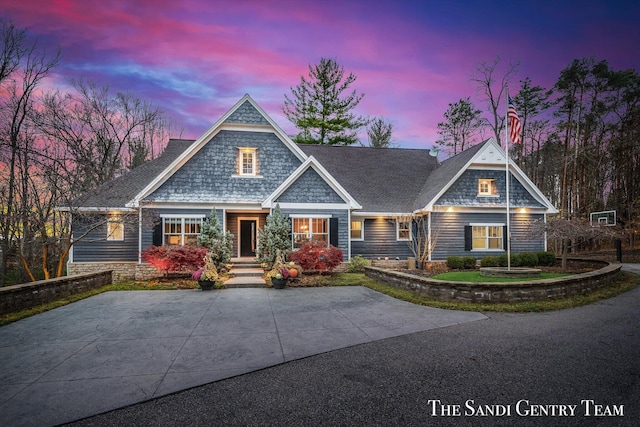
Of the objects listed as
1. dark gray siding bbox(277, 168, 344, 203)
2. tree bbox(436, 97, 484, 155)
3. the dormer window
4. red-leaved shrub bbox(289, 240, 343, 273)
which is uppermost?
tree bbox(436, 97, 484, 155)

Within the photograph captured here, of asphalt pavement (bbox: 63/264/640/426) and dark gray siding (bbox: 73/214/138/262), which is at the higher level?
dark gray siding (bbox: 73/214/138/262)

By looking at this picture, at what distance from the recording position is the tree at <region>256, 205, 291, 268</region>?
13438 millimetres

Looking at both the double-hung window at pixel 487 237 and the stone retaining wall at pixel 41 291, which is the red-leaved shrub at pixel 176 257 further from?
the double-hung window at pixel 487 237

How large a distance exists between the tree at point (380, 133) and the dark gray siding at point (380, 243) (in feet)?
64.7

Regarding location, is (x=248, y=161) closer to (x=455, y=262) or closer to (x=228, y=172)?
(x=228, y=172)

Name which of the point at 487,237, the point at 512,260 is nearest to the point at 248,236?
the point at 487,237

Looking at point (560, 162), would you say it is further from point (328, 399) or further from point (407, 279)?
point (328, 399)

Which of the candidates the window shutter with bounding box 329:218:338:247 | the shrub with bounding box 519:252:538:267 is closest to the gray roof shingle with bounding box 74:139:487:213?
the window shutter with bounding box 329:218:338:247

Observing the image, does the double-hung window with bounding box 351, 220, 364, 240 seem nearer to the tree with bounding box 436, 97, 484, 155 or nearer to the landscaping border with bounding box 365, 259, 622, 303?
the landscaping border with bounding box 365, 259, 622, 303

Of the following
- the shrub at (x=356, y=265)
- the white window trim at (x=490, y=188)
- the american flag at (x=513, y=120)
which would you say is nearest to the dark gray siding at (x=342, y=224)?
the shrub at (x=356, y=265)

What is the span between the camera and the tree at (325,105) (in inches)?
1211

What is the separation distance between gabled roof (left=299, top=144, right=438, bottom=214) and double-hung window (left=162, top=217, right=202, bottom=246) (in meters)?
8.48

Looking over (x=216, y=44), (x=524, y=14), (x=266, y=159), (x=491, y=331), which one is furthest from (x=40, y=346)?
(x=524, y=14)

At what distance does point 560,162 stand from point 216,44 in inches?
1057
